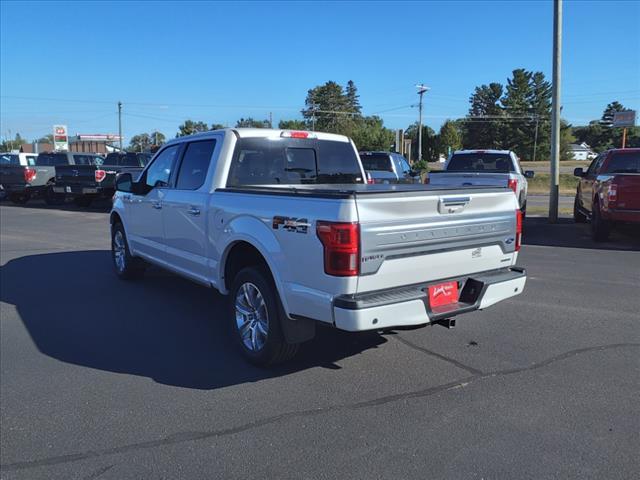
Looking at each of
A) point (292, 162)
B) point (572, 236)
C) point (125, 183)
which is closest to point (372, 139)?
point (572, 236)

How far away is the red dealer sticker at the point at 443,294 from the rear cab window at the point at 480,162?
969 centimetres

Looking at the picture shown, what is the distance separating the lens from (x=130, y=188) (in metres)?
6.87

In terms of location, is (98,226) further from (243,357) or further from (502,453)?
(502,453)

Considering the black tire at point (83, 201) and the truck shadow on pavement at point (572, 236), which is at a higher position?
the black tire at point (83, 201)

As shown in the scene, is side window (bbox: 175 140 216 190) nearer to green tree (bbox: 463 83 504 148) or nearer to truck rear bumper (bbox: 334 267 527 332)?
truck rear bumper (bbox: 334 267 527 332)

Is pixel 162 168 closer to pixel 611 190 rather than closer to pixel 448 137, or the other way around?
pixel 611 190

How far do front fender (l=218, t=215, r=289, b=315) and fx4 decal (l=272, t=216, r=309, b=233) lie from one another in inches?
4.4

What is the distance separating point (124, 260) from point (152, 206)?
1600 mm

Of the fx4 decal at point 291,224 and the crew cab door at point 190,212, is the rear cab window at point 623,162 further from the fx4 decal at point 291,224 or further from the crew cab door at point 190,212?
the fx4 decal at point 291,224

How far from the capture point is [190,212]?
5449mm

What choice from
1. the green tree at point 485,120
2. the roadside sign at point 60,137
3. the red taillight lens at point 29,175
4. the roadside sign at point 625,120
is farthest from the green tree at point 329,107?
the red taillight lens at point 29,175

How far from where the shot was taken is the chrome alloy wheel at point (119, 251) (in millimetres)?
7715

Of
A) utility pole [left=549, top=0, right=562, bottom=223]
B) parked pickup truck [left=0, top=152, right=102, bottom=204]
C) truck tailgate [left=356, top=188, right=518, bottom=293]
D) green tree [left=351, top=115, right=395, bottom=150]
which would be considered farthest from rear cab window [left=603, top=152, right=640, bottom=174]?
green tree [left=351, top=115, right=395, bottom=150]

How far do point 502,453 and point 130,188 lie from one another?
17.6 ft
